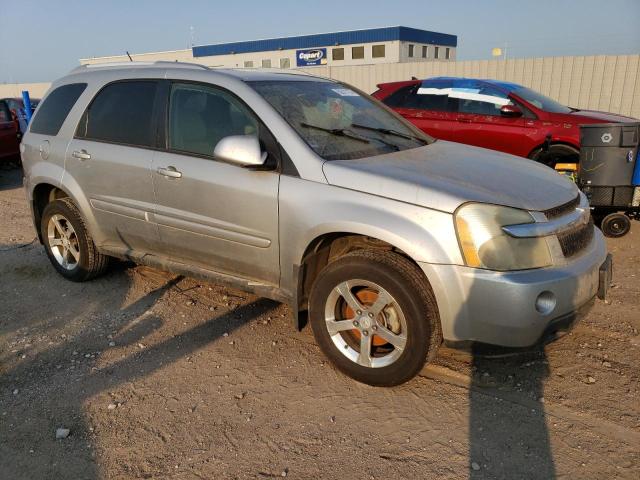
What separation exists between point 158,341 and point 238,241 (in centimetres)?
96

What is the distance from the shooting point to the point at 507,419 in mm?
2785

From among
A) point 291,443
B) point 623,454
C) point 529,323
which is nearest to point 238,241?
point 291,443

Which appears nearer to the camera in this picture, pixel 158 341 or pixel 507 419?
pixel 507 419

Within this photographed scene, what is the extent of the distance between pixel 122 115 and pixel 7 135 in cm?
849

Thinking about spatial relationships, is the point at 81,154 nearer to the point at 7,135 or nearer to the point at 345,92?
the point at 345,92

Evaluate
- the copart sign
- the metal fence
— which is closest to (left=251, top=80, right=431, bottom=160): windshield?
the metal fence

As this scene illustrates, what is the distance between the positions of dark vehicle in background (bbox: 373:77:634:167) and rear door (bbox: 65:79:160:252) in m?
5.09

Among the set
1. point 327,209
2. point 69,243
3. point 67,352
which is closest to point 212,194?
point 327,209

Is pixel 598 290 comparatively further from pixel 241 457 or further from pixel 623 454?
pixel 241 457

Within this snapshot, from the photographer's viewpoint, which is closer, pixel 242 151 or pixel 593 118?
pixel 242 151

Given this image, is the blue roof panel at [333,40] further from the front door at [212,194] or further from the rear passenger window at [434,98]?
the front door at [212,194]

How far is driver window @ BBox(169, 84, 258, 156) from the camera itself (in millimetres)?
3484

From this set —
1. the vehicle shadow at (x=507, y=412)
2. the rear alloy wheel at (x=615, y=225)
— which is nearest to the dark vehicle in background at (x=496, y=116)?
the rear alloy wheel at (x=615, y=225)

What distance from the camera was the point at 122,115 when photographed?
13.4 feet
